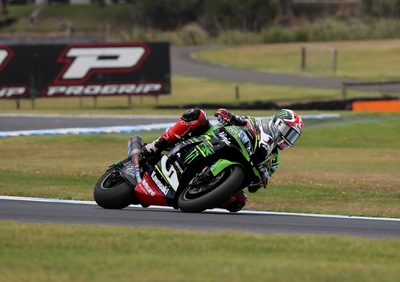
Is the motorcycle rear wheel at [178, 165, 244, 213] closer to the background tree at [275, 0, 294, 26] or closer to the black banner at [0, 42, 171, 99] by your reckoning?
the black banner at [0, 42, 171, 99]

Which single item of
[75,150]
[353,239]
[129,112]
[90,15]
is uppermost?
[353,239]

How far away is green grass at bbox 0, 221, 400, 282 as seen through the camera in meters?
5.98

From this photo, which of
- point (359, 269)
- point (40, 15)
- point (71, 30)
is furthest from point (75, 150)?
point (40, 15)

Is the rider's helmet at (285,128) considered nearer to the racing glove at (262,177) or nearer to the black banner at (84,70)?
the racing glove at (262,177)

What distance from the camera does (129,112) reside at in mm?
29109

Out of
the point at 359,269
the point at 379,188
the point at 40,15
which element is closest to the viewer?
the point at 359,269

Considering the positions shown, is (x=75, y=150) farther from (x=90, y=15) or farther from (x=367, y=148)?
(x=90, y=15)

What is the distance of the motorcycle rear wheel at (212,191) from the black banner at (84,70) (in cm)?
2071

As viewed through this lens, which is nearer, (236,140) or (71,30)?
(236,140)

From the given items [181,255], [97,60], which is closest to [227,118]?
[181,255]

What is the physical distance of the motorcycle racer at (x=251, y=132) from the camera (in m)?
9.57

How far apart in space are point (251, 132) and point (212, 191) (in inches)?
36.8

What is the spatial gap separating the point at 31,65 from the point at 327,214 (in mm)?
20472

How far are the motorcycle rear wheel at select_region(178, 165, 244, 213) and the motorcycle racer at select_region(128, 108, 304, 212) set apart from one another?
0.47 meters
